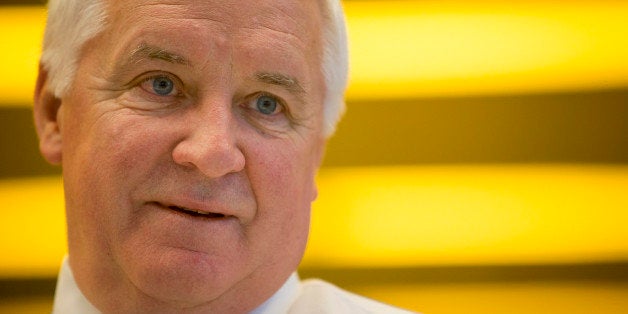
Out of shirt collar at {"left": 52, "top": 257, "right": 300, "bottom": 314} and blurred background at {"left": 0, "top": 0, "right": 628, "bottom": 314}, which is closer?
shirt collar at {"left": 52, "top": 257, "right": 300, "bottom": 314}

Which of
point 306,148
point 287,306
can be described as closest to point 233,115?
point 306,148

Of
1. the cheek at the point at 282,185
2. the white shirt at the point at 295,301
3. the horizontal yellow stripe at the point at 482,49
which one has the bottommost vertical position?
the white shirt at the point at 295,301

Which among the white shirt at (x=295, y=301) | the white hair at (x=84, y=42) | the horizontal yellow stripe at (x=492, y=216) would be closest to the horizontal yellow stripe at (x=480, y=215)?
the horizontal yellow stripe at (x=492, y=216)

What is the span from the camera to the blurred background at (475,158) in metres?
2.93

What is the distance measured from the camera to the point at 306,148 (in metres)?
1.84

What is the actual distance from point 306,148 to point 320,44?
0.23 metres

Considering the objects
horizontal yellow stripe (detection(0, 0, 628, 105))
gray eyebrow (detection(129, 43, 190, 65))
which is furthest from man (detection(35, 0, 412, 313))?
horizontal yellow stripe (detection(0, 0, 628, 105))

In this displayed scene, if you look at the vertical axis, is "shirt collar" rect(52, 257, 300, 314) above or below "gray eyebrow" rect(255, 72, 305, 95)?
below

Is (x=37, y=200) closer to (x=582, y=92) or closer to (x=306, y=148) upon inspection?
(x=306, y=148)

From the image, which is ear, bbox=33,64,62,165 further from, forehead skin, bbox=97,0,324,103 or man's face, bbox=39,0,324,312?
forehead skin, bbox=97,0,324,103

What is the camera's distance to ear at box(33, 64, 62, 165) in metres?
1.91

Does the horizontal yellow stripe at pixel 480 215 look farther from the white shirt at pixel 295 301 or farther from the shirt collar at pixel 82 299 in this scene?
the shirt collar at pixel 82 299

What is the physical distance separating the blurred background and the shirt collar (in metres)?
1.03

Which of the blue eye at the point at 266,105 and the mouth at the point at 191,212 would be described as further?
the blue eye at the point at 266,105
